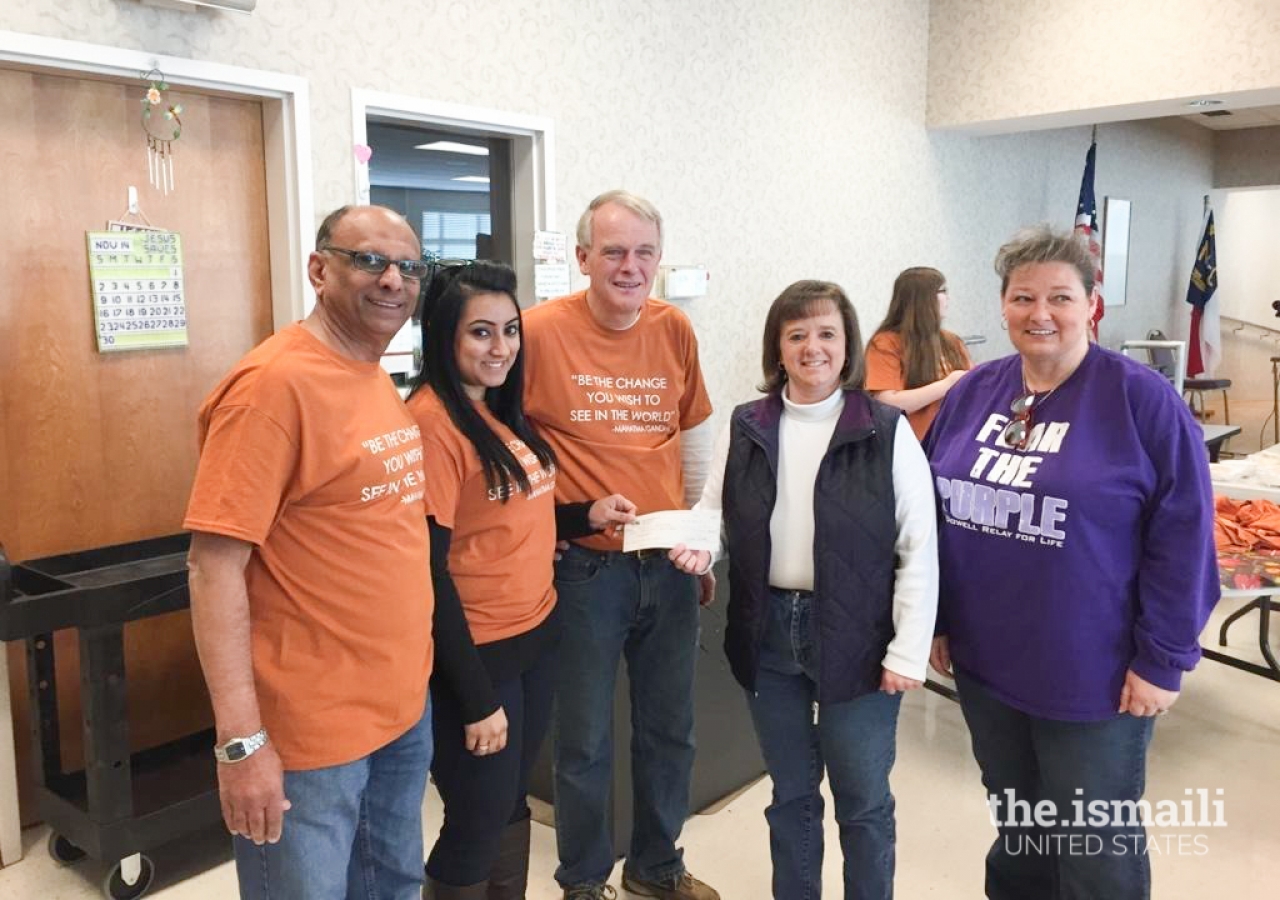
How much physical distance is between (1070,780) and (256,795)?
132 centimetres

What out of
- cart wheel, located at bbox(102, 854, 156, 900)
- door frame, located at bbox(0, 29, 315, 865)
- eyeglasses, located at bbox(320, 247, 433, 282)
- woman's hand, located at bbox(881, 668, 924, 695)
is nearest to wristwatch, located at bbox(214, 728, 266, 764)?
eyeglasses, located at bbox(320, 247, 433, 282)

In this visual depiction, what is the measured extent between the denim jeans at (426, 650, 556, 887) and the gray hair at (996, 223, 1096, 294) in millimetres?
1154

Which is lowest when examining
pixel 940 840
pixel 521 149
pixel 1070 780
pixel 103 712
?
pixel 940 840

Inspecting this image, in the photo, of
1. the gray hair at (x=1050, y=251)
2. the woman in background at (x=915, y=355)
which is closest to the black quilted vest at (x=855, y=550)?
the gray hair at (x=1050, y=251)

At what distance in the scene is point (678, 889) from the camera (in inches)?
87.0

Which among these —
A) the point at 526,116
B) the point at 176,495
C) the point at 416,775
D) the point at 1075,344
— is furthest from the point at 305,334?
the point at 526,116

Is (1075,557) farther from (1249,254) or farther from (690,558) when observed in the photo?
(1249,254)

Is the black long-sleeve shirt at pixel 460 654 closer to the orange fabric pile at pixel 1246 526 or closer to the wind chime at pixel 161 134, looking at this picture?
the wind chime at pixel 161 134

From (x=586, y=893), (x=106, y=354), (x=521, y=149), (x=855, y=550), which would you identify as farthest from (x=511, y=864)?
(x=521, y=149)

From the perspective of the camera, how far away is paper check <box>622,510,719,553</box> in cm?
182

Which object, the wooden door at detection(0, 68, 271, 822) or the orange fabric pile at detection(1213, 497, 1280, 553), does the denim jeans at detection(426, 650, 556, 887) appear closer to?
the wooden door at detection(0, 68, 271, 822)

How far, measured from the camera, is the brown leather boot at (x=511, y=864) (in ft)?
6.09

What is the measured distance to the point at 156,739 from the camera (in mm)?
2773

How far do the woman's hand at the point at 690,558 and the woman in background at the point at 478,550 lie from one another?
0.88ft
